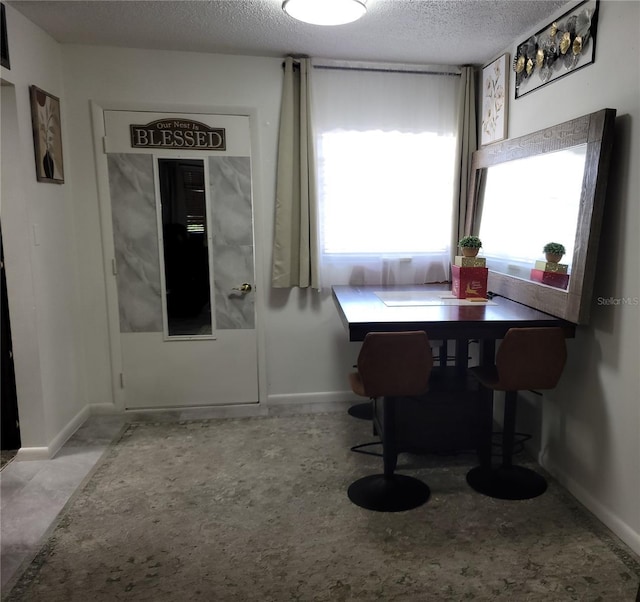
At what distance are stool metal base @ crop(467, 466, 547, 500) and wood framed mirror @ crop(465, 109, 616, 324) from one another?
86 cm

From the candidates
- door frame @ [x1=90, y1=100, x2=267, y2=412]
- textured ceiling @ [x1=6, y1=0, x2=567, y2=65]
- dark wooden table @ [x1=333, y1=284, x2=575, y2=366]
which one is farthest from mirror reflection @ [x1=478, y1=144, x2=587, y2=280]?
door frame @ [x1=90, y1=100, x2=267, y2=412]

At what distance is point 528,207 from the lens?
2.66 m

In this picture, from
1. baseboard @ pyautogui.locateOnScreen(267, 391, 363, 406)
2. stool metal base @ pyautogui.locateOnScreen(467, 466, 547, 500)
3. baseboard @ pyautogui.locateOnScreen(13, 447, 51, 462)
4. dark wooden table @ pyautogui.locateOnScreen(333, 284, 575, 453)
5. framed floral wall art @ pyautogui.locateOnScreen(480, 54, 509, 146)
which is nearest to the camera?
dark wooden table @ pyautogui.locateOnScreen(333, 284, 575, 453)

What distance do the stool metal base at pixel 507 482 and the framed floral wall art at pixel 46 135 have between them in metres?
2.92

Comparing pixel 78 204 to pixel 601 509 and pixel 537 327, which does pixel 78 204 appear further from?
pixel 601 509

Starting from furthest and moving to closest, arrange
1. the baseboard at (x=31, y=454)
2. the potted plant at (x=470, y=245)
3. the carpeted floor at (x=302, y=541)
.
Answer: the baseboard at (x=31, y=454) < the potted plant at (x=470, y=245) < the carpeted floor at (x=302, y=541)

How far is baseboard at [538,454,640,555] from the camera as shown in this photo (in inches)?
78.5

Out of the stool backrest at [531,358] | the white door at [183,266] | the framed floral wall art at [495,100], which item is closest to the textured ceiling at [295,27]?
the framed floral wall art at [495,100]

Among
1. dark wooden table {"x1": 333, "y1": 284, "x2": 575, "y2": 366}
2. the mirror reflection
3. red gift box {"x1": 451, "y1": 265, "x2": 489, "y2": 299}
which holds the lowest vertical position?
dark wooden table {"x1": 333, "y1": 284, "x2": 575, "y2": 366}

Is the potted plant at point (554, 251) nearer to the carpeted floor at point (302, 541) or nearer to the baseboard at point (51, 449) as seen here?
the carpeted floor at point (302, 541)

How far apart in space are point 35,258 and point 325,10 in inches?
79.6

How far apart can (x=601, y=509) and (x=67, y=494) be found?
2.56 metres

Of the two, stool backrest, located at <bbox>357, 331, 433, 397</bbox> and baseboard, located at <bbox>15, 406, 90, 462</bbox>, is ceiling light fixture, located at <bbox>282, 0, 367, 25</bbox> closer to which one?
stool backrest, located at <bbox>357, 331, 433, 397</bbox>

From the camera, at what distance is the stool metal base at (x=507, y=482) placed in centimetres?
237
